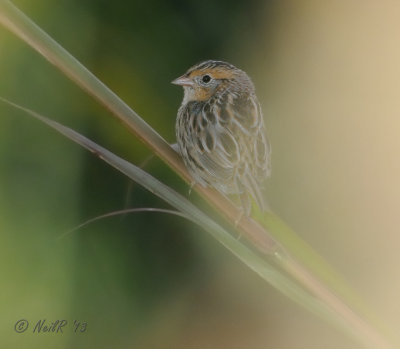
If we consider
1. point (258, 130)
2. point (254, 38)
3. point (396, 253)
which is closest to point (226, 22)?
point (254, 38)

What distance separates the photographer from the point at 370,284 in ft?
3.09

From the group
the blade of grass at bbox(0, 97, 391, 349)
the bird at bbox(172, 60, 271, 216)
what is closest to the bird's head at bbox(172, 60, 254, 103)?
the bird at bbox(172, 60, 271, 216)

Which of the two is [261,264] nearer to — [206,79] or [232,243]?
[232,243]

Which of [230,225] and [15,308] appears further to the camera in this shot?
[15,308]

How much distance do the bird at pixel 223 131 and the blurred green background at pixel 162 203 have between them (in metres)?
0.05

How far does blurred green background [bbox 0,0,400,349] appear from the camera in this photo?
0.89m

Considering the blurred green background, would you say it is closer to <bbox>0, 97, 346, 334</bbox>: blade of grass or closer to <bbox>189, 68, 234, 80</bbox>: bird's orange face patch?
<bbox>189, 68, 234, 80</bbox>: bird's orange face patch

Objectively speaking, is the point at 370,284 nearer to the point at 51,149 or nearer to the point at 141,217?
the point at 141,217

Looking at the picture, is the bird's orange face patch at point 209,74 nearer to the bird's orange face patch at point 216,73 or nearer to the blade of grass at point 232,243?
the bird's orange face patch at point 216,73

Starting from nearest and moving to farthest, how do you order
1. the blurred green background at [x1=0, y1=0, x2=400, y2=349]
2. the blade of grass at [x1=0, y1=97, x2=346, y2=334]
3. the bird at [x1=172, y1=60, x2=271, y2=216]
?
the blade of grass at [x1=0, y1=97, x2=346, y2=334]
the bird at [x1=172, y1=60, x2=271, y2=216]
the blurred green background at [x1=0, y1=0, x2=400, y2=349]

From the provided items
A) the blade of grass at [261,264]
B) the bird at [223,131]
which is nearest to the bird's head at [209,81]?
the bird at [223,131]

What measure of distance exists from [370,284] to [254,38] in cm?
44

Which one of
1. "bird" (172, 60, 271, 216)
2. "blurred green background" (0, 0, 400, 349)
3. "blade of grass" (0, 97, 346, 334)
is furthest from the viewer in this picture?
"blurred green background" (0, 0, 400, 349)

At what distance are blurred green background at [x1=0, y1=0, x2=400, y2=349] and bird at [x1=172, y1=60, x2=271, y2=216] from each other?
0.05m
